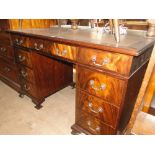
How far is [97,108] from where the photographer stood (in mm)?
1035

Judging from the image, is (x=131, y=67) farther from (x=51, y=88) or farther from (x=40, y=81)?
(x=51, y=88)

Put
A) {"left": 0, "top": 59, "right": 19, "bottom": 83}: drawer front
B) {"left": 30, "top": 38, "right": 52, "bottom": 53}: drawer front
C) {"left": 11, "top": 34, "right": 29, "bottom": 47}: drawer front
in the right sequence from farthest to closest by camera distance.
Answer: {"left": 0, "top": 59, "right": 19, "bottom": 83}: drawer front → {"left": 11, "top": 34, "right": 29, "bottom": 47}: drawer front → {"left": 30, "top": 38, "right": 52, "bottom": 53}: drawer front

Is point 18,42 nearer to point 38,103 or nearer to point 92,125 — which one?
point 38,103

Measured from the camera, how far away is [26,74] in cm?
162

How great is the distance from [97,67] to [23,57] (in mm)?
983

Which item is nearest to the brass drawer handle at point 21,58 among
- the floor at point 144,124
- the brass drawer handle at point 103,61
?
the brass drawer handle at point 103,61

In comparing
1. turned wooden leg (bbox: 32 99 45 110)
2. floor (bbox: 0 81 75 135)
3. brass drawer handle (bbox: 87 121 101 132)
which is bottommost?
floor (bbox: 0 81 75 135)

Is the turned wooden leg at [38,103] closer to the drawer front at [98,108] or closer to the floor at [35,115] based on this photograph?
the floor at [35,115]

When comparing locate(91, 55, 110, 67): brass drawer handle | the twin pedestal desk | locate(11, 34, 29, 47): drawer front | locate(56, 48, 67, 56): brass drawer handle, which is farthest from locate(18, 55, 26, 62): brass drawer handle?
locate(91, 55, 110, 67): brass drawer handle

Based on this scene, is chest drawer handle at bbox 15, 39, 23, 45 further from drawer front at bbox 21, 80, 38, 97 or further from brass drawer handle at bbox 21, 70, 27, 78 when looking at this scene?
drawer front at bbox 21, 80, 38, 97

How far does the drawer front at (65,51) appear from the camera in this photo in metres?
0.99

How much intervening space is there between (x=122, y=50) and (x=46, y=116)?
Answer: 120cm

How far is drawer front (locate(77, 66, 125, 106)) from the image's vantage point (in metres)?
0.86

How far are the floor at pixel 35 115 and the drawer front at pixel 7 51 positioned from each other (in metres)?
0.55
